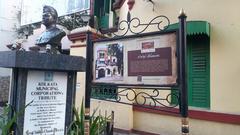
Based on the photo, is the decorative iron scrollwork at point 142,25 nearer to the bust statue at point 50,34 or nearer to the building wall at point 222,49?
the building wall at point 222,49

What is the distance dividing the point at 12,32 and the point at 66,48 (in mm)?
8339

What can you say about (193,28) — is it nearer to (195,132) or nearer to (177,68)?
(195,132)

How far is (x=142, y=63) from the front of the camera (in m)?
3.73

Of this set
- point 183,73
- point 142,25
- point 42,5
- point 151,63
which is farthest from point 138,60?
point 42,5

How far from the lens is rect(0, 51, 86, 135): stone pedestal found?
369 cm

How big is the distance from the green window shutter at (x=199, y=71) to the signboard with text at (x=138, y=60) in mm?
3094

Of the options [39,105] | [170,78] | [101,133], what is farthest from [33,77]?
[170,78]

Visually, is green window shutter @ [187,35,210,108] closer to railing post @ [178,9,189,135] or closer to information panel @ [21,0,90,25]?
railing post @ [178,9,189,135]

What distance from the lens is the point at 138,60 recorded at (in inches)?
149

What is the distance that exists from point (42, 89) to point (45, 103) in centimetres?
20

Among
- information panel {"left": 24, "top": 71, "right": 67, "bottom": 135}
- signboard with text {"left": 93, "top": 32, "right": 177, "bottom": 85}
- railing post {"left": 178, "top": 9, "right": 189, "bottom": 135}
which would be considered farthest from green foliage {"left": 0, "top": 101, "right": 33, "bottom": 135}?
railing post {"left": 178, "top": 9, "right": 189, "bottom": 135}

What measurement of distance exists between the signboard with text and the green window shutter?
309 centimetres

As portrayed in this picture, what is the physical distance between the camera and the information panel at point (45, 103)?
3.82m

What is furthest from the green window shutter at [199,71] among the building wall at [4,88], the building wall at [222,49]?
the building wall at [4,88]
